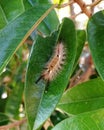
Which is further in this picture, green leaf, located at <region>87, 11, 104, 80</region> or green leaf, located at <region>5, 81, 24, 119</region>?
green leaf, located at <region>5, 81, 24, 119</region>

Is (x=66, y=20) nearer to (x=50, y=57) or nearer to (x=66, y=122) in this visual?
(x=50, y=57)

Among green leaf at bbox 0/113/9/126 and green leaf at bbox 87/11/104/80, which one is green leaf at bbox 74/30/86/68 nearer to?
green leaf at bbox 87/11/104/80

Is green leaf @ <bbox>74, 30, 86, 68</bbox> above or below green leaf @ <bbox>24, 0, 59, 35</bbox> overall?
below

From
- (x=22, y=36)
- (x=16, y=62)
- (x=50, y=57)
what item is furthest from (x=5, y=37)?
(x=16, y=62)

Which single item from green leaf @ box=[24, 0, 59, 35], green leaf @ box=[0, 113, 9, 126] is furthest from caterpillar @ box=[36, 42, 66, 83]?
green leaf @ box=[0, 113, 9, 126]

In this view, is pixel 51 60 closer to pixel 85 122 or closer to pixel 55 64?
pixel 55 64

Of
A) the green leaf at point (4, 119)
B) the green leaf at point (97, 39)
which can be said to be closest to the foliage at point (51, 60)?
the green leaf at point (97, 39)

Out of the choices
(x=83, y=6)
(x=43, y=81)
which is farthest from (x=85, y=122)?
(x=83, y=6)

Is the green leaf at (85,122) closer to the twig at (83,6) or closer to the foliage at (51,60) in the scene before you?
the foliage at (51,60)
